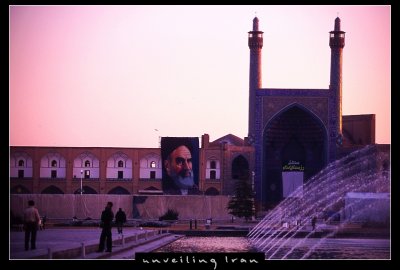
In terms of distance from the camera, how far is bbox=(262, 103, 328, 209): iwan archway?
45062mm

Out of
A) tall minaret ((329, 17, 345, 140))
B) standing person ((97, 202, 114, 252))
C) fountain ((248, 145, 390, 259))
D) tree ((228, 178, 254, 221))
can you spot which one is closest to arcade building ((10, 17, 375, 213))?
tall minaret ((329, 17, 345, 140))

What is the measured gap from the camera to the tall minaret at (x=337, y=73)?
44531 mm

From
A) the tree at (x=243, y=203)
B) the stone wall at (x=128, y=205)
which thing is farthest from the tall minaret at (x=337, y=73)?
the tree at (x=243, y=203)

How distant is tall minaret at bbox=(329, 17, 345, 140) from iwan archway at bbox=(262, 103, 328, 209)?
74 centimetres

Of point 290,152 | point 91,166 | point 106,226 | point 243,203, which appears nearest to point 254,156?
point 290,152

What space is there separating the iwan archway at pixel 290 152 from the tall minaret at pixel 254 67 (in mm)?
851

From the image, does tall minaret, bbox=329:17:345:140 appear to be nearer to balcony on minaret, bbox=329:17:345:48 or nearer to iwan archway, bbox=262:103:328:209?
balcony on minaret, bbox=329:17:345:48

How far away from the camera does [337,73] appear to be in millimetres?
44969

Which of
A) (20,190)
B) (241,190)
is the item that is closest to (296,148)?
(241,190)

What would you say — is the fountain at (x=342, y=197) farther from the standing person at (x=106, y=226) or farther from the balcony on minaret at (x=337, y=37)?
the standing person at (x=106, y=226)

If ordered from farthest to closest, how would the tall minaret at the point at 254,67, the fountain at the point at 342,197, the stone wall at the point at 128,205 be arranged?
1. the tall minaret at the point at 254,67
2. the stone wall at the point at 128,205
3. the fountain at the point at 342,197

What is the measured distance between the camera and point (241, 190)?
120 feet

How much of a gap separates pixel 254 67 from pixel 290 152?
15.8ft

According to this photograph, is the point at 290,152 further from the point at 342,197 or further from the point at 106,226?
the point at 106,226
